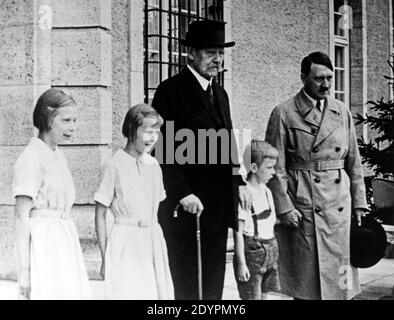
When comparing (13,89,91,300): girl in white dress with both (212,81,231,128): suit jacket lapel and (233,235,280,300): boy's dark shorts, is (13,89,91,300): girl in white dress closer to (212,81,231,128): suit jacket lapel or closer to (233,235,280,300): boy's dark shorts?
(212,81,231,128): suit jacket lapel

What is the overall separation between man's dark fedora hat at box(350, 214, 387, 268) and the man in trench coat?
0.07 m

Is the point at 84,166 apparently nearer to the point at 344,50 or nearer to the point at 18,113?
the point at 18,113

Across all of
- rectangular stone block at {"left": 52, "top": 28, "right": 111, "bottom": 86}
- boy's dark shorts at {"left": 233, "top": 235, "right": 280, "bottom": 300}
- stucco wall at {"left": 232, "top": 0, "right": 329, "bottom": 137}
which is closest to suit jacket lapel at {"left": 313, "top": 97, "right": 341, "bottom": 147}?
boy's dark shorts at {"left": 233, "top": 235, "right": 280, "bottom": 300}

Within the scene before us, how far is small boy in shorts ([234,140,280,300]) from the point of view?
394 cm

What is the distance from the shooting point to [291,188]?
14.0ft

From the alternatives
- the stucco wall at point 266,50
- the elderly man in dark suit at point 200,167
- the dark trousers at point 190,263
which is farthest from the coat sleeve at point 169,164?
the stucco wall at point 266,50

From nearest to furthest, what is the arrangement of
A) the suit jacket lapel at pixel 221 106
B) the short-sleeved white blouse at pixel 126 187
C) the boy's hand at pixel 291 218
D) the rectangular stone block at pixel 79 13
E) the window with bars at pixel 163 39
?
1. the short-sleeved white blouse at pixel 126 187
2. the suit jacket lapel at pixel 221 106
3. the boy's hand at pixel 291 218
4. the rectangular stone block at pixel 79 13
5. the window with bars at pixel 163 39

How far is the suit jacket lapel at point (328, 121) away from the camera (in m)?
4.23

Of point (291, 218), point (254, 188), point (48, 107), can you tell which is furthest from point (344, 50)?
point (48, 107)

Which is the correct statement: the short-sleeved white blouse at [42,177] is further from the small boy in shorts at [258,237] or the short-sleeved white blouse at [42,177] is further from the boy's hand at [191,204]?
the small boy in shorts at [258,237]

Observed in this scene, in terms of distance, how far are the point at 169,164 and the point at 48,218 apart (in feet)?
2.46

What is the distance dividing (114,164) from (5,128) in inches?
47.9

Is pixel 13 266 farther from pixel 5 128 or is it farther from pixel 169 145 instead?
pixel 169 145

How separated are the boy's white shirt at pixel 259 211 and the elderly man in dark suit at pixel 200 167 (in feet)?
0.38
